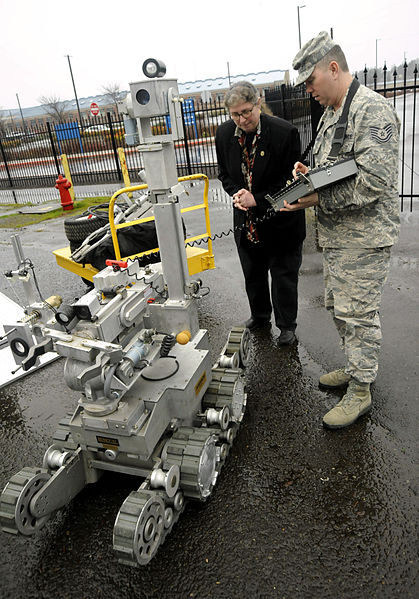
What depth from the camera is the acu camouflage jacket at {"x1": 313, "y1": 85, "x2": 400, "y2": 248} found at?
8.79 ft

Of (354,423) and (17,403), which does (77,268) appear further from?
(354,423)

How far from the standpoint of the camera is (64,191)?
12.1 metres

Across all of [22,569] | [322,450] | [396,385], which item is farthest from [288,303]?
[22,569]

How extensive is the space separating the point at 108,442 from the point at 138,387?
0.36 m

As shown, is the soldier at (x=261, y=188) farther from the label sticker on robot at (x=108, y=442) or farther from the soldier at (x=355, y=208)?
the label sticker on robot at (x=108, y=442)

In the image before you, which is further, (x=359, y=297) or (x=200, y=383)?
(x=359, y=297)

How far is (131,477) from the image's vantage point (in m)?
3.01

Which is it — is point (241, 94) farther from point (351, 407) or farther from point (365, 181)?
point (351, 407)

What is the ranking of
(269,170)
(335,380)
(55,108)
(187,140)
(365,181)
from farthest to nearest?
(55,108) → (187,140) → (269,170) → (335,380) → (365,181)

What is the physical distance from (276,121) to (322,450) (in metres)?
2.58

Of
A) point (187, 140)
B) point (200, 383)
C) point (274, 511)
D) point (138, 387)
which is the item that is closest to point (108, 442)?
point (138, 387)

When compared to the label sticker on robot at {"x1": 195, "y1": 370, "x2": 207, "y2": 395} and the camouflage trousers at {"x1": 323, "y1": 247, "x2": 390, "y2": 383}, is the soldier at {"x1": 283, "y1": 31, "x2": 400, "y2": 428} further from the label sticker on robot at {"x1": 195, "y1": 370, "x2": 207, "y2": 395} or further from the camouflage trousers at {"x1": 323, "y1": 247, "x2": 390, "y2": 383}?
the label sticker on robot at {"x1": 195, "y1": 370, "x2": 207, "y2": 395}

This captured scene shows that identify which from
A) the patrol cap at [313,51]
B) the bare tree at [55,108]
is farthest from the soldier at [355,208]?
the bare tree at [55,108]

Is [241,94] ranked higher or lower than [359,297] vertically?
higher
